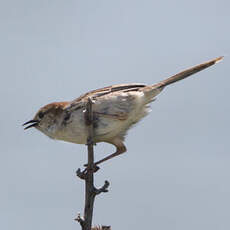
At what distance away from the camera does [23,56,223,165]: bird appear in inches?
307

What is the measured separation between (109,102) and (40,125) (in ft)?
4.83

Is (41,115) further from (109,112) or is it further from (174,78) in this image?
(174,78)

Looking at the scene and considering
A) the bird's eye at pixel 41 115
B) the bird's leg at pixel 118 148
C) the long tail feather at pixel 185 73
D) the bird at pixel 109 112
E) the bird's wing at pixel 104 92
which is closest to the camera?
the bird at pixel 109 112

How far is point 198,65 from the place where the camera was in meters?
8.25

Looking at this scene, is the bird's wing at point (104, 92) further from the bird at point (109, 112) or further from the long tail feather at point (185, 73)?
the long tail feather at point (185, 73)

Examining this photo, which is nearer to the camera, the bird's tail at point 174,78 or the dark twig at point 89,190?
the dark twig at point 89,190

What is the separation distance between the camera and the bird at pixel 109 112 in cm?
779

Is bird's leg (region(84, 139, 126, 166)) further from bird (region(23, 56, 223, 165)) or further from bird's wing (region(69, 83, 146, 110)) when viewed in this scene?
bird's wing (region(69, 83, 146, 110))

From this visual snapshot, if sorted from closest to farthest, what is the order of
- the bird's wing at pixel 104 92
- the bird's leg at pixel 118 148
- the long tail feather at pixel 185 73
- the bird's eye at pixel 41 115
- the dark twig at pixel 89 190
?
the dark twig at pixel 89 190 → the bird's wing at pixel 104 92 → the long tail feather at pixel 185 73 → the bird's leg at pixel 118 148 → the bird's eye at pixel 41 115

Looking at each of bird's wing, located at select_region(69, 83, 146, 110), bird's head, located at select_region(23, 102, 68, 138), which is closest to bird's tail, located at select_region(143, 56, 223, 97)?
bird's wing, located at select_region(69, 83, 146, 110)

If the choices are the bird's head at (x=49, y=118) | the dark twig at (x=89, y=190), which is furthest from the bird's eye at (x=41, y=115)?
the dark twig at (x=89, y=190)

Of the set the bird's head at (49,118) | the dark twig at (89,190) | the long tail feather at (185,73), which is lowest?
the dark twig at (89,190)

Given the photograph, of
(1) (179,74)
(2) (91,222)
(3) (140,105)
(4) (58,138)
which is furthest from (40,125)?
(2) (91,222)

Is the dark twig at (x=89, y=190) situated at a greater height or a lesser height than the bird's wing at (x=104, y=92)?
lesser
